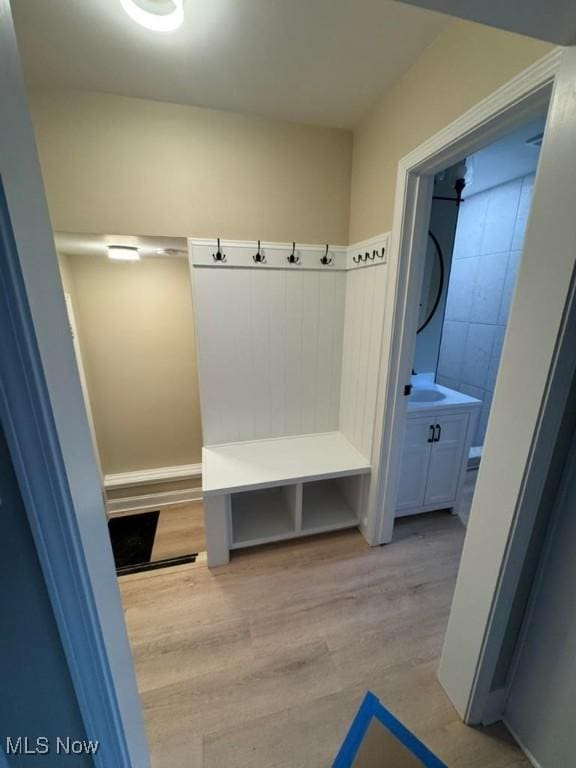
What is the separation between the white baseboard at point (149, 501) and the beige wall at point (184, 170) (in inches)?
75.6

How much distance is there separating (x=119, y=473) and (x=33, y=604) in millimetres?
2053

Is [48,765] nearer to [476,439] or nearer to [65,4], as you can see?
[65,4]

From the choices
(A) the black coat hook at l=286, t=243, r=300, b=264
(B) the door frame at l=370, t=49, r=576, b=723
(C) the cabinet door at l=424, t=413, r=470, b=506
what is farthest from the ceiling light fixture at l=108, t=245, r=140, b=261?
(C) the cabinet door at l=424, t=413, r=470, b=506

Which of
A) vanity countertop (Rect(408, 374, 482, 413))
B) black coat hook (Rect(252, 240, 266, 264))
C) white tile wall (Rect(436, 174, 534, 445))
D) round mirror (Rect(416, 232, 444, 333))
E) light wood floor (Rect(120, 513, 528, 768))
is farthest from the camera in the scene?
white tile wall (Rect(436, 174, 534, 445))

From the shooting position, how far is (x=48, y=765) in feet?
2.33

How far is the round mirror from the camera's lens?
7.79 ft

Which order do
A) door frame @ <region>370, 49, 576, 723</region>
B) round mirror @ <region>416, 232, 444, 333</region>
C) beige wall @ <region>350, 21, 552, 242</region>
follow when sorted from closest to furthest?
door frame @ <region>370, 49, 576, 723</region> < beige wall @ <region>350, 21, 552, 242</region> < round mirror @ <region>416, 232, 444, 333</region>

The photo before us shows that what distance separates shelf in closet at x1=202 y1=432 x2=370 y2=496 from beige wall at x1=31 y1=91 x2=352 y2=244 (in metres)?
1.36

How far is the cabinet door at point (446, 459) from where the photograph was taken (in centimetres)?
205

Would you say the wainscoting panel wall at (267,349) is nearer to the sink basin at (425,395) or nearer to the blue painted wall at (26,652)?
the sink basin at (425,395)

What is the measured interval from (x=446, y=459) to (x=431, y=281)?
1376 millimetres

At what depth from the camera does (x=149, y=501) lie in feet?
8.11

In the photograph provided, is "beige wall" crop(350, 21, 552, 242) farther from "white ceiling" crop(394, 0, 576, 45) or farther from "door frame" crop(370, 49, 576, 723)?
"white ceiling" crop(394, 0, 576, 45)

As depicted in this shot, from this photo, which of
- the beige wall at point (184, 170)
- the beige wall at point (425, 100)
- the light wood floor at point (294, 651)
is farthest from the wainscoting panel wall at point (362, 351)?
the light wood floor at point (294, 651)
